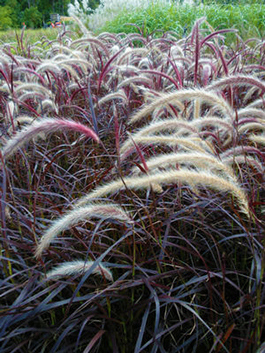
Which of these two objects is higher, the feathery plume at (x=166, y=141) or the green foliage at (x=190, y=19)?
the green foliage at (x=190, y=19)

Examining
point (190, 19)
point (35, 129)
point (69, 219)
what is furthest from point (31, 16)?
point (69, 219)

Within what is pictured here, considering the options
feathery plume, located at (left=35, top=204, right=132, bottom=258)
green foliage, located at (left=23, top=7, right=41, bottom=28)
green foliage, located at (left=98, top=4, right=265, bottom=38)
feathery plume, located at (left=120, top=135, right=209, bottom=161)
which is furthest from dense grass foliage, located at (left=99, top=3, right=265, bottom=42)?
green foliage, located at (left=23, top=7, right=41, bottom=28)

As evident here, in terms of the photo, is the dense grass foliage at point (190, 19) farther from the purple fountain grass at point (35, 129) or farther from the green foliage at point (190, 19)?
the purple fountain grass at point (35, 129)

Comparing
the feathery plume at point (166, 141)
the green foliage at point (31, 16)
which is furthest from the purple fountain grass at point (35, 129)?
the green foliage at point (31, 16)

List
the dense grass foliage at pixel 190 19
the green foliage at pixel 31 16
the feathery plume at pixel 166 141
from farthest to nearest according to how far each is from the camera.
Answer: the green foliage at pixel 31 16 → the dense grass foliage at pixel 190 19 → the feathery plume at pixel 166 141

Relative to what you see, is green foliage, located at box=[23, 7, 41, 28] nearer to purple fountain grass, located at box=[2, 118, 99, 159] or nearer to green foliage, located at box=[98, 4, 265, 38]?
green foliage, located at box=[98, 4, 265, 38]

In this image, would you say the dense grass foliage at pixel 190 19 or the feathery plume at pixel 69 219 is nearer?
the feathery plume at pixel 69 219

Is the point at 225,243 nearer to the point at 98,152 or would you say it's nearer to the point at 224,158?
the point at 224,158

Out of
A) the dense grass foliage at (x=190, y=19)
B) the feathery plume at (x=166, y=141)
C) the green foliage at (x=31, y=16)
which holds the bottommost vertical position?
the feathery plume at (x=166, y=141)

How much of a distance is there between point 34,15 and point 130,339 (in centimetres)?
4920

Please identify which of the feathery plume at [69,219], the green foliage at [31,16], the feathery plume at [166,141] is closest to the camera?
the feathery plume at [69,219]

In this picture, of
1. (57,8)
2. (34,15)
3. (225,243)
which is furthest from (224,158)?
(57,8)

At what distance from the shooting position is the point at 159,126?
1.28 meters

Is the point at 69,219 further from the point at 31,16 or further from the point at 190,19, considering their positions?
the point at 31,16
